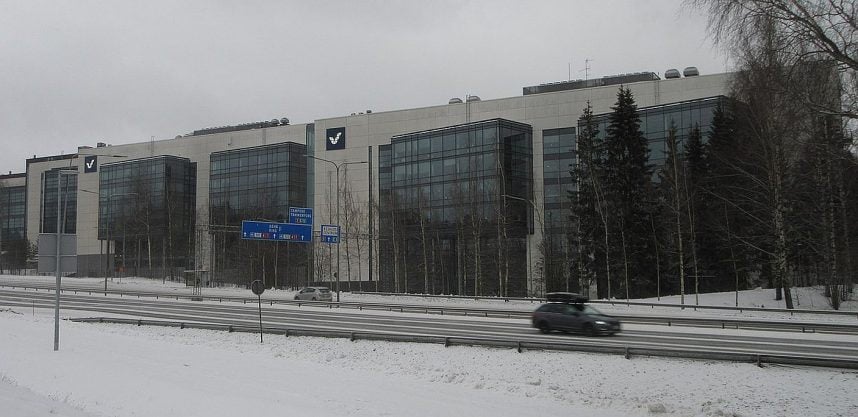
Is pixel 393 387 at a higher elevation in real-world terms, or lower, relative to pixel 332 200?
lower

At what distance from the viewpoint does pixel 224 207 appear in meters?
81.4

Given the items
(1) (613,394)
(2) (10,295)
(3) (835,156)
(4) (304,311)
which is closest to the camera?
(3) (835,156)

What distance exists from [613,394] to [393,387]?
224 inches

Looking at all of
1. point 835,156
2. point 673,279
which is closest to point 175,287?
point 673,279

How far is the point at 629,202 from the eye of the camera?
49.0 meters

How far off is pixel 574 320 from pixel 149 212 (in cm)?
7239

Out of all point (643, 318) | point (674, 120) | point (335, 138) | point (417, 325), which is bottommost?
point (417, 325)

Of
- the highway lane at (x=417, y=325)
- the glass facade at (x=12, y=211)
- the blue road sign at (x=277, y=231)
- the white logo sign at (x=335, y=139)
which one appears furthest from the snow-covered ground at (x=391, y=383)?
the glass facade at (x=12, y=211)

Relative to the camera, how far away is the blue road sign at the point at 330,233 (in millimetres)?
46219

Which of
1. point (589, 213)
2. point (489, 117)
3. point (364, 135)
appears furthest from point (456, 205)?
point (364, 135)

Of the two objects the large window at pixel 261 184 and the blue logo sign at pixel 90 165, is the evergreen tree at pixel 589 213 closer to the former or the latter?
the large window at pixel 261 184

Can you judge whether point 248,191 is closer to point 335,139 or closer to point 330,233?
point 335,139

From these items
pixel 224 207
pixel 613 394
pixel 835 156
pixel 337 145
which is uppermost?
pixel 337 145

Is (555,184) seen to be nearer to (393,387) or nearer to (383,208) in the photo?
(383,208)
